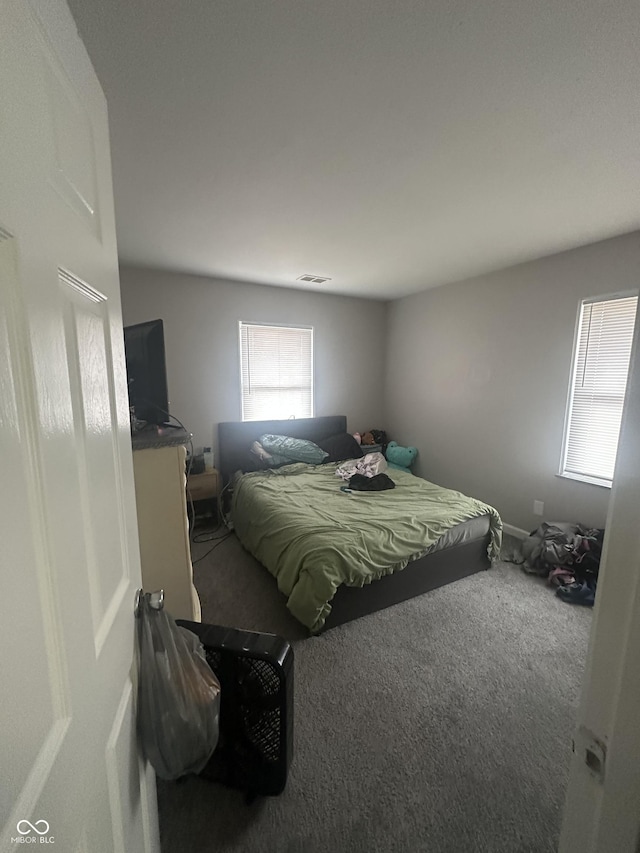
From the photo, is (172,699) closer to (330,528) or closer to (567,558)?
(330,528)

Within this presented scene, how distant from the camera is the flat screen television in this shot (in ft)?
5.25

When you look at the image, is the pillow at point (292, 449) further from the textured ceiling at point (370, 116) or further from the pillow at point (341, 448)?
the textured ceiling at point (370, 116)

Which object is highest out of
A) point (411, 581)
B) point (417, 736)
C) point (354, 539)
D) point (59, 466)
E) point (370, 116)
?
point (370, 116)

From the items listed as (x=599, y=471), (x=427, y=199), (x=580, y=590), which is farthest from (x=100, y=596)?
(x=599, y=471)

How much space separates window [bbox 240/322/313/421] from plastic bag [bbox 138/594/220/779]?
3186 millimetres

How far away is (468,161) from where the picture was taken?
165cm

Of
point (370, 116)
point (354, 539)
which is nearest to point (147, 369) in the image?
point (370, 116)

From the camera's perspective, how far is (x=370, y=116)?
4.49 feet

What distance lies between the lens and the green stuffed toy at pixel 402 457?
14.0ft

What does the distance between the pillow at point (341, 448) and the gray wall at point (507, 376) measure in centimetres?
82

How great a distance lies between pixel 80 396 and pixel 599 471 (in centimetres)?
345

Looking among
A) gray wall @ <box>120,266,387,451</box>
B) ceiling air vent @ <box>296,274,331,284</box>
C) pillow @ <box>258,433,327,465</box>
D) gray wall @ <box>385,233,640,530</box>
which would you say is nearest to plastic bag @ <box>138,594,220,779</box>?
pillow @ <box>258,433,327,465</box>

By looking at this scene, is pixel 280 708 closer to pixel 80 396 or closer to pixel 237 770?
pixel 237 770

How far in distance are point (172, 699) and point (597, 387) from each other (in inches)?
132
